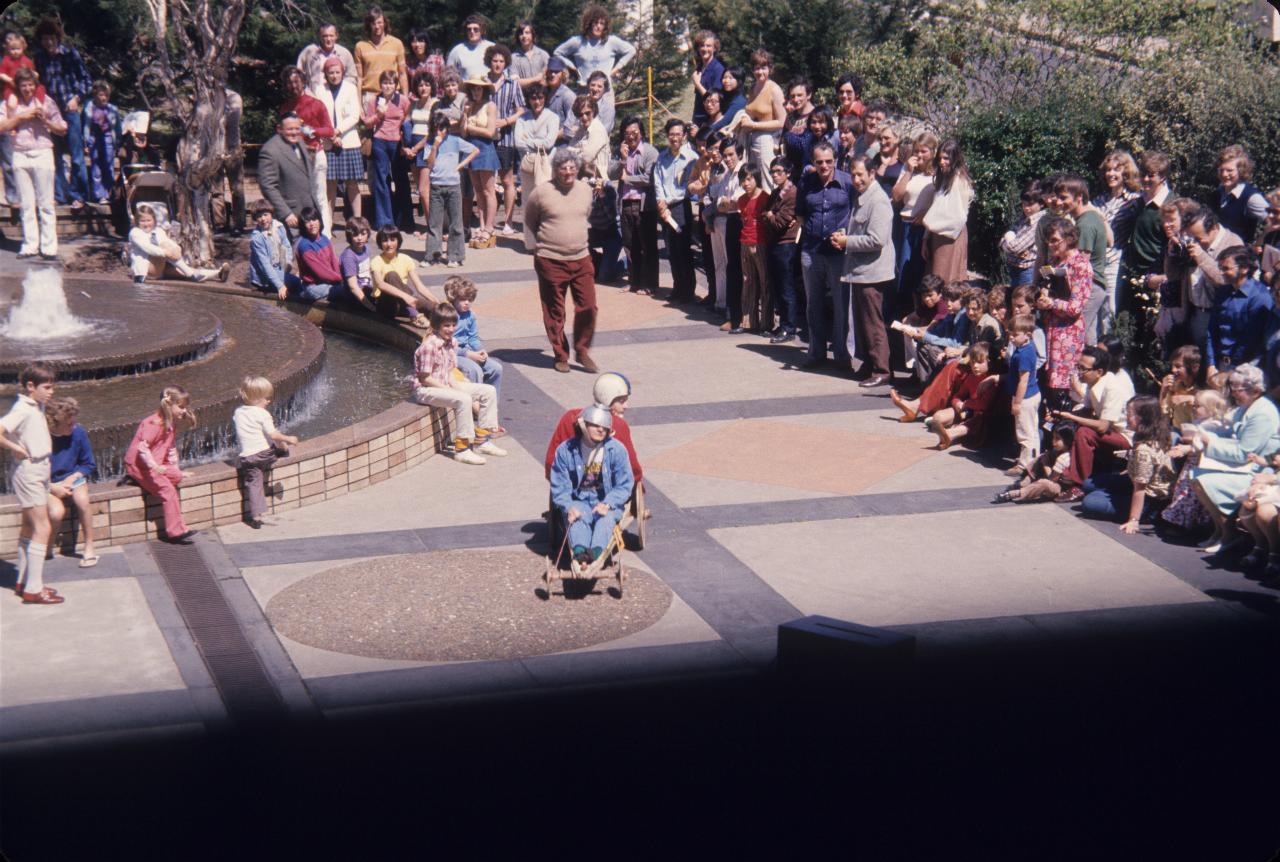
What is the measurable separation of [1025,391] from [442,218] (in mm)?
8157

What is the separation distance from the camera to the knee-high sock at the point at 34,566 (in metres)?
8.35

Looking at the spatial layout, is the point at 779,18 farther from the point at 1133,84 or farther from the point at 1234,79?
the point at 1234,79

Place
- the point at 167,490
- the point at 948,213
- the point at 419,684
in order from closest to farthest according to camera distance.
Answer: the point at 419,684
the point at 167,490
the point at 948,213

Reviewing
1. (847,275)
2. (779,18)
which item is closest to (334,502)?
(847,275)

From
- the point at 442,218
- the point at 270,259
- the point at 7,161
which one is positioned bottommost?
the point at 270,259

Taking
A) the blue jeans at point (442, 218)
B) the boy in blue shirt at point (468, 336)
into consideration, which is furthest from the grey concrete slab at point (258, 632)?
the blue jeans at point (442, 218)

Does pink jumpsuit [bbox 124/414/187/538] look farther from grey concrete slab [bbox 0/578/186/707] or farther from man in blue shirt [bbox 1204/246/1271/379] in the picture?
man in blue shirt [bbox 1204/246/1271/379]

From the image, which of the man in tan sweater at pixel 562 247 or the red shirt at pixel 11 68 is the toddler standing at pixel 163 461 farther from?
the red shirt at pixel 11 68

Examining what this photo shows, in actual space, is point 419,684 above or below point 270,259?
below

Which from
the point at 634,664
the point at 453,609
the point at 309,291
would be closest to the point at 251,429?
the point at 453,609

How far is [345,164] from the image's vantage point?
17.3 meters

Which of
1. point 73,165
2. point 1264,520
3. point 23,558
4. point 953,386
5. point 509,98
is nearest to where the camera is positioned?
point 23,558

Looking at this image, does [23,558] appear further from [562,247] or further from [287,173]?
[287,173]

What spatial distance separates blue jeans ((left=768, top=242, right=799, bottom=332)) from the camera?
46.0 feet
